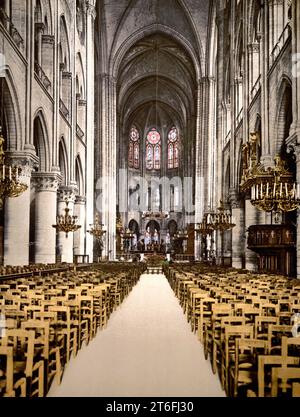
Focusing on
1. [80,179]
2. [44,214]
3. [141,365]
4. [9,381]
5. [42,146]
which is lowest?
[141,365]

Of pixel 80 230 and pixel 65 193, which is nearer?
pixel 65 193

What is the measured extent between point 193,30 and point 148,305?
3616 centimetres

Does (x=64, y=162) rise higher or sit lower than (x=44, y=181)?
higher

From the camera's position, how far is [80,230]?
102 ft

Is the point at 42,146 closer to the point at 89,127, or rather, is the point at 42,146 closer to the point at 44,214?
the point at 44,214

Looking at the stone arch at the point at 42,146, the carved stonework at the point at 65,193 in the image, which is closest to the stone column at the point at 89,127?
the carved stonework at the point at 65,193

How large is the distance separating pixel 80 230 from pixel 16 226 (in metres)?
13.1

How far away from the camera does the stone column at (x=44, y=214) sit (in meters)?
22.5

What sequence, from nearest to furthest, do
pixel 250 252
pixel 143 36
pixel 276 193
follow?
pixel 276 193
pixel 250 252
pixel 143 36

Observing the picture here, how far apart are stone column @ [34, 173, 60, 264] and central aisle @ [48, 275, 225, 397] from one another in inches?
464

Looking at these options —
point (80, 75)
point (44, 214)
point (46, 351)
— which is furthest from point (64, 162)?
point (46, 351)

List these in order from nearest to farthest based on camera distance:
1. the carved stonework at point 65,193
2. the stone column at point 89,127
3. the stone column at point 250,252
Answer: the stone column at point 250,252
the carved stonework at point 65,193
the stone column at point 89,127

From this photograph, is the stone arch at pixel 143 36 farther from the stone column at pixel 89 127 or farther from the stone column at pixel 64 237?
the stone column at pixel 64 237
